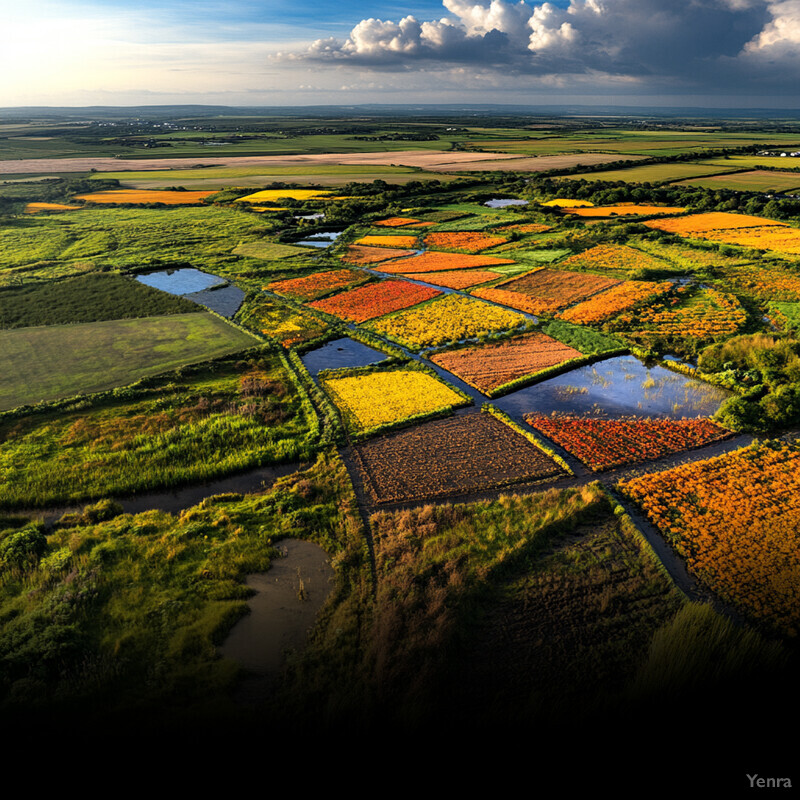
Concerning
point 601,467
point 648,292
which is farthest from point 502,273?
point 601,467

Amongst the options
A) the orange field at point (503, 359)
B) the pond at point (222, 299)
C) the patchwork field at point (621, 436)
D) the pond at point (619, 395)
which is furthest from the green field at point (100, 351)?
the patchwork field at point (621, 436)

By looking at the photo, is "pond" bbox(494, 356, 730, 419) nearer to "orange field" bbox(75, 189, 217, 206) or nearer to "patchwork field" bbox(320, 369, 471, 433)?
"patchwork field" bbox(320, 369, 471, 433)

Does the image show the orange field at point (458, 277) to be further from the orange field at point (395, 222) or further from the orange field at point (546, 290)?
the orange field at point (395, 222)

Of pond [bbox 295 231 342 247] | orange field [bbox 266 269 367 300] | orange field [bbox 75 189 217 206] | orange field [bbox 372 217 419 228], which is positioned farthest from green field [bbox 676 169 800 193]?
orange field [bbox 75 189 217 206]

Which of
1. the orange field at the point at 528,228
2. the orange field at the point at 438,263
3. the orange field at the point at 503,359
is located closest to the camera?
the orange field at the point at 503,359

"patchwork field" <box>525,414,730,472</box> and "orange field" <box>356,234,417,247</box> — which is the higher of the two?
"orange field" <box>356,234,417,247</box>

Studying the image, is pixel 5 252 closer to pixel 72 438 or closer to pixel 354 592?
pixel 72 438
